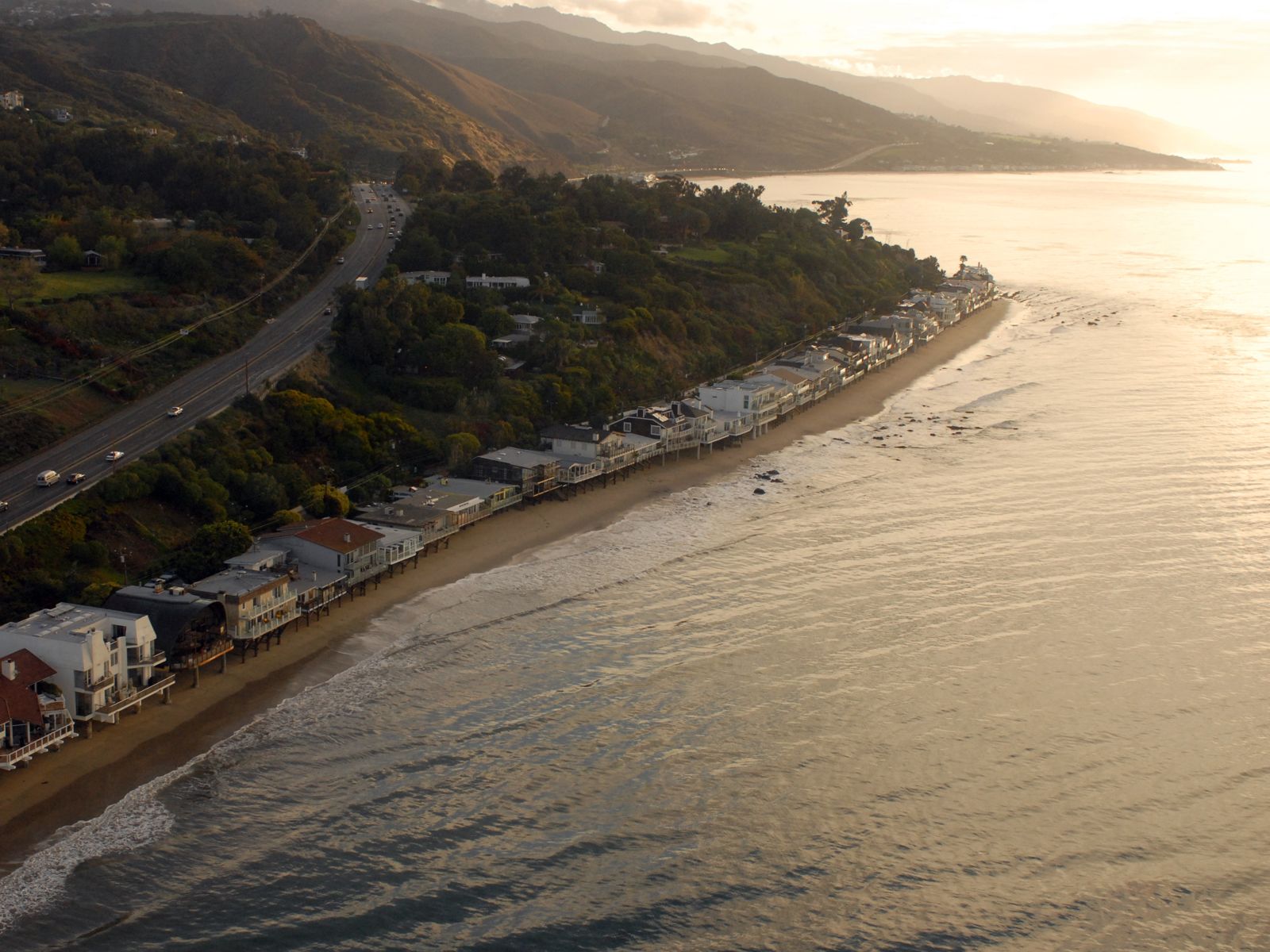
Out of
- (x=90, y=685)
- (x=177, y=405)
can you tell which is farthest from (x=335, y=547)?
(x=177, y=405)

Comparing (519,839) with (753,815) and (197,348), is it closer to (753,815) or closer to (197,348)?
(753,815)

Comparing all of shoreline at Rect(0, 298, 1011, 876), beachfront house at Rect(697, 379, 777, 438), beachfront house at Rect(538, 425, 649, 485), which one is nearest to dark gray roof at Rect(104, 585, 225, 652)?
shoreline at Rect(0, 298, 1011, 876)

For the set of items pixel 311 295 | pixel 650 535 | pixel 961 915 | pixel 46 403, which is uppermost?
pixel 311 295

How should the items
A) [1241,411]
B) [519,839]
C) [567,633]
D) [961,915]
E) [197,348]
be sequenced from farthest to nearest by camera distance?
[1241,411]
[197,348]
[567,633]
[519,839]
[961,915]

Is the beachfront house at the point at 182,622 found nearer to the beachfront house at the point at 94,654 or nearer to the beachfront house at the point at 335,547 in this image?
the beachfront house at the point at 94,654

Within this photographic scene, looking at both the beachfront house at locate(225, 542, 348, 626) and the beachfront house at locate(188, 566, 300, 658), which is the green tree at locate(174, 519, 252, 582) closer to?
the beachfront house at locate(225, 542, 348, 626)

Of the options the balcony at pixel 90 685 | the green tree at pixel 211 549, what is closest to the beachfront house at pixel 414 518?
the green tree at pixel 211 549

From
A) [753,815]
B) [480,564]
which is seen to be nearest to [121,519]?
[480,564]
